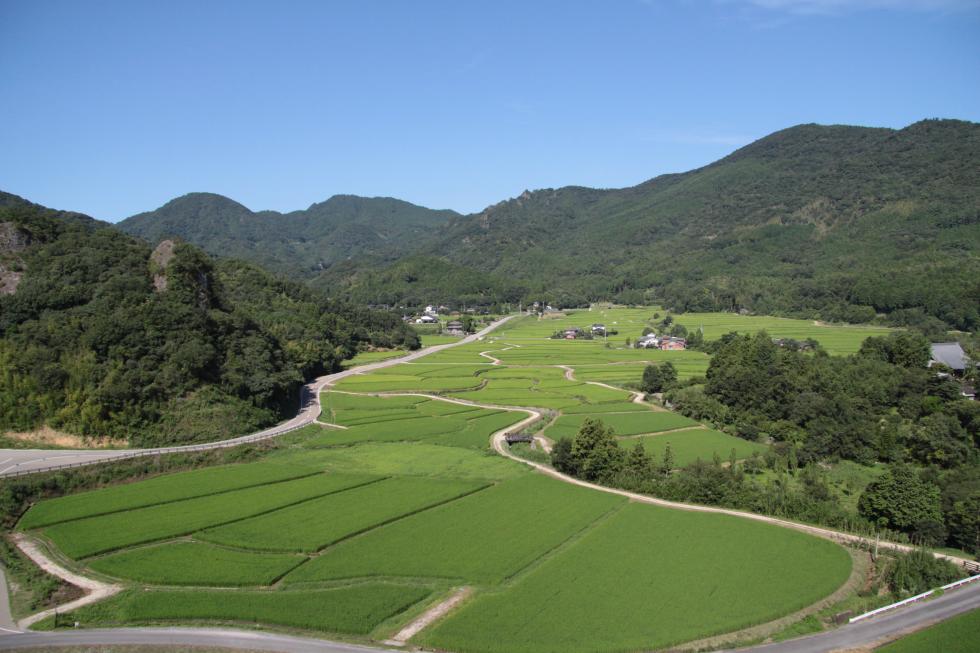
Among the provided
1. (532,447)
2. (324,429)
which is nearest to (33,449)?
(324,429)

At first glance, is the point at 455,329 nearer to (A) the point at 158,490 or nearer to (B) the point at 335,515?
(A) the point at 158,490

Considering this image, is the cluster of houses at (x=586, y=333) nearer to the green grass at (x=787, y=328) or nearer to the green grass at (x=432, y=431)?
the green grass at (x=787, y=328)

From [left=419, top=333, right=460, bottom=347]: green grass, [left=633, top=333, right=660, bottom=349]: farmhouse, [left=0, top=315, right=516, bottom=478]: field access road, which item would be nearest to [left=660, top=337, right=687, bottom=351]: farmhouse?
[left=633, top=333, right=660, bottom=349]: farmhouse

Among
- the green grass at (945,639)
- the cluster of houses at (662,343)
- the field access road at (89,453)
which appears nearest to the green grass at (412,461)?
the field access road at (89,453)

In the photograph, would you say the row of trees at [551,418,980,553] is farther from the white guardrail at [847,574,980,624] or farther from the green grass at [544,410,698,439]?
the green grass at [544,410,698,439]

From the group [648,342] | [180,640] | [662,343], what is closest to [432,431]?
[180,640]
